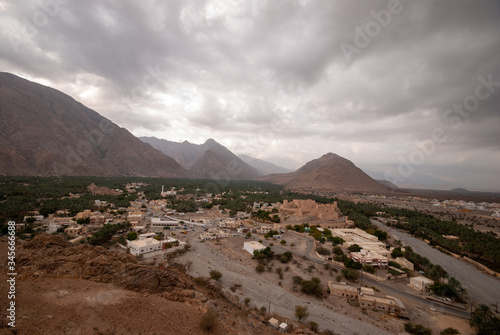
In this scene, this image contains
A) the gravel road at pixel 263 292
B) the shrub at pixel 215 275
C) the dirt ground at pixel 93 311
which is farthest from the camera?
the shrub at pixel 215 275

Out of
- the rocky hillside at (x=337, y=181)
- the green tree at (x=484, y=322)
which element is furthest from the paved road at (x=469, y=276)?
the rocky hillside at (x=337, y=181)

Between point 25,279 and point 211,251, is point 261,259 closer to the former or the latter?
point 211,251

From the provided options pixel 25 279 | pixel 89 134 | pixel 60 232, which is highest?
pixel 89 134

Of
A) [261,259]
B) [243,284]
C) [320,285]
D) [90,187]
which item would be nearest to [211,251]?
[261,259]

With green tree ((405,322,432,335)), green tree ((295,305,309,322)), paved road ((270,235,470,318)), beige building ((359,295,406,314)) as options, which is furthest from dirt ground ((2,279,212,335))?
paved road ((270,235,470,318))

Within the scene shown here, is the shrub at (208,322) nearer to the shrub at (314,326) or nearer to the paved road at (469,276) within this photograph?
the shrub at (314,326)

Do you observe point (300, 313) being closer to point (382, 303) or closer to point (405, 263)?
point (382, 303)
